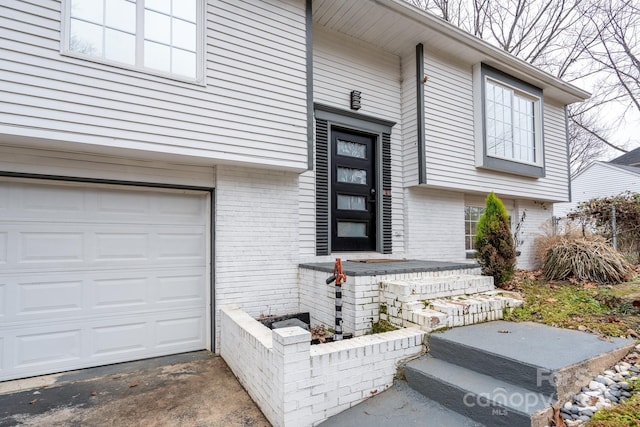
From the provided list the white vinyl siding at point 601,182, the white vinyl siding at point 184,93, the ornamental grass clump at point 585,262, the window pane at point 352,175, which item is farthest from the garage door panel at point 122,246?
the white vinyl siding at point 601,182

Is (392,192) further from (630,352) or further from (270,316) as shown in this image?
(630,352)

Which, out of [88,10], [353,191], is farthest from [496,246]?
[88,10]

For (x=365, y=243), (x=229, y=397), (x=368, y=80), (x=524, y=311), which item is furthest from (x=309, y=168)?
(x=524, y=311)

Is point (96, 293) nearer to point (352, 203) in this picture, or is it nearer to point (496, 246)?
point (352, 203)

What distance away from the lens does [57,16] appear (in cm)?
321

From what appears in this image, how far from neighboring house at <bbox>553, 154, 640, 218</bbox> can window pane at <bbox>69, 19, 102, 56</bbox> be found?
16.2 meters

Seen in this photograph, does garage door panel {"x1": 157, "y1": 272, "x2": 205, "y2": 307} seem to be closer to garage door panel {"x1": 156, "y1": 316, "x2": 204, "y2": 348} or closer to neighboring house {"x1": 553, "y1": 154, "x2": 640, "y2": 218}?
garage door panel {"x1": 156, "y1": 316, "x2": 204, "y2": 348}

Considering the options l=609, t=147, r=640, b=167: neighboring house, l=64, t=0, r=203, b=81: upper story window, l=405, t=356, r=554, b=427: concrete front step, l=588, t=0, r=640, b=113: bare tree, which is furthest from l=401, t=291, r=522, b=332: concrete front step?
l=609, t=147, r=640, b=167: neighboring house

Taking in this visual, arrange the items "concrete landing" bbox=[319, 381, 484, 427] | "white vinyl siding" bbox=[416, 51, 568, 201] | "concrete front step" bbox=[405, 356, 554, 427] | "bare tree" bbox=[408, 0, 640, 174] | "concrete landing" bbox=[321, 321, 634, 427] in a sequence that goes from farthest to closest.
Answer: "bare tree" bbox=[408, 0, 640, 174], "white vinyl siding" bbox=[416, 51, 568, 201], "concrete landing" bbox=[319, 381, 484, 427], "concrete landing" bbox=[321, 321, 634, 427], "concrete front step" bbox=[405, 356, 554, 427]

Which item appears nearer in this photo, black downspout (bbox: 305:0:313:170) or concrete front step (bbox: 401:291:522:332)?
concrete front step (bbox: 401:291:522:332)

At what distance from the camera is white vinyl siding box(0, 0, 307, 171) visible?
307 cm

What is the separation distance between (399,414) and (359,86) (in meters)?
4.99

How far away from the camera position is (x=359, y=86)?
5832 millimetres

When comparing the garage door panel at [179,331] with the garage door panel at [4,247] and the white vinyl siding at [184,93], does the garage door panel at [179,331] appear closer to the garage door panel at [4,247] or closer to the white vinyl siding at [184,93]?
the garage door panel at [4,247]
